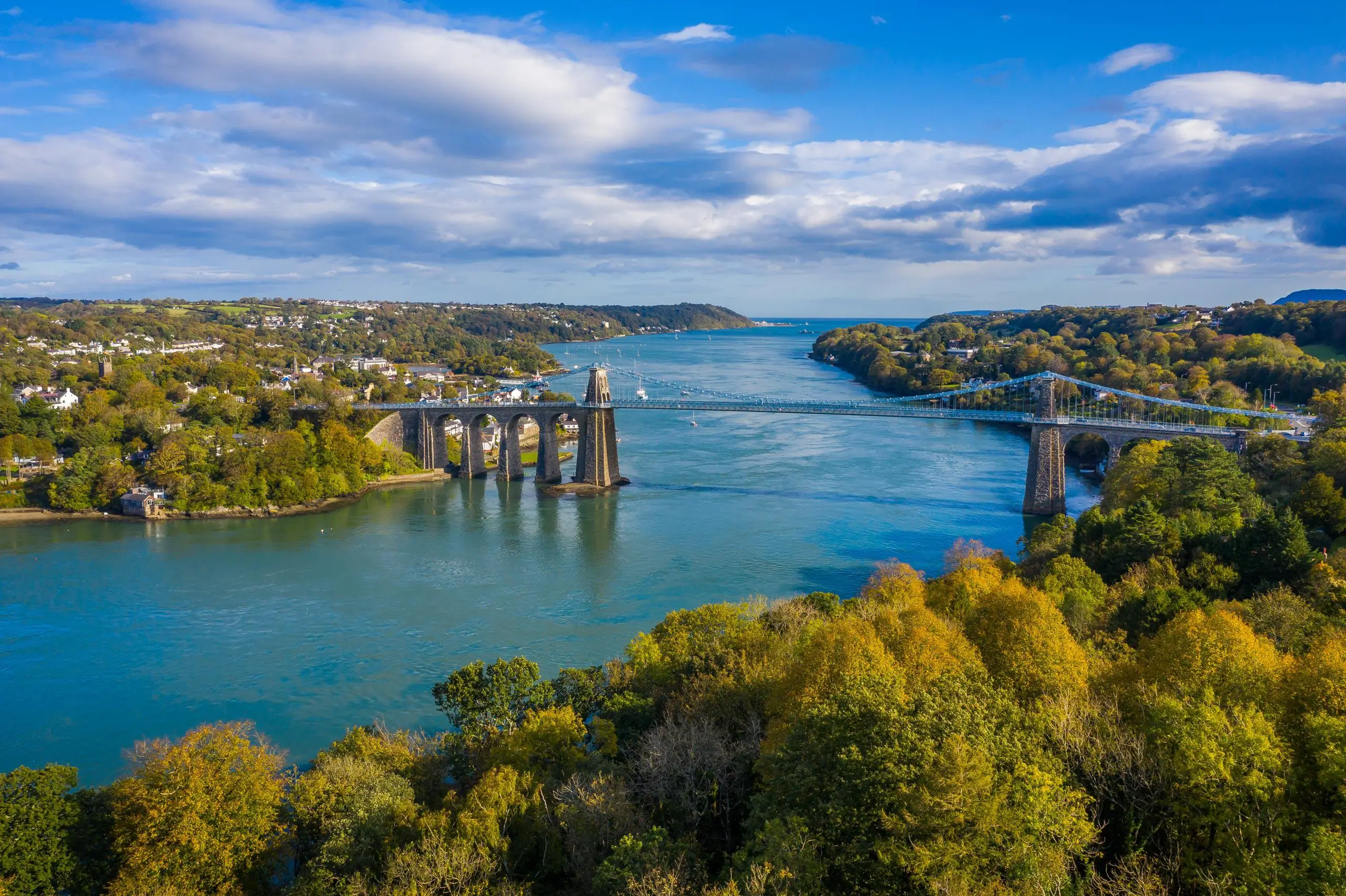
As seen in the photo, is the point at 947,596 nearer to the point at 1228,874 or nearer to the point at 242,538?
the point at 1228,874

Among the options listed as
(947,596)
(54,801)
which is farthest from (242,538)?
(947,596)

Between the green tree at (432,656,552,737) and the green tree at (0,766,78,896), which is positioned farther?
the green tree at (432,656,552,737)

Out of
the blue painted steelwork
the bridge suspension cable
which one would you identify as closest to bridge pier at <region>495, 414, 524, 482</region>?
the blue painted steelwork

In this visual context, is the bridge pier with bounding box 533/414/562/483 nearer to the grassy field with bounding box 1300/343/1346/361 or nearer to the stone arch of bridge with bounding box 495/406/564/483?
the stone arch of bridge with bounding box 495/406/564/483

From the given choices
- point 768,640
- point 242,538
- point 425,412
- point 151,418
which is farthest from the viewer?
point 425,412

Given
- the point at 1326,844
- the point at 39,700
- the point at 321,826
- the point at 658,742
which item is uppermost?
the point at 1326,844

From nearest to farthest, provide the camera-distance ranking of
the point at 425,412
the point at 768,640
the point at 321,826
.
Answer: the point at 321,826, the point at 768,640, the point at 425,412

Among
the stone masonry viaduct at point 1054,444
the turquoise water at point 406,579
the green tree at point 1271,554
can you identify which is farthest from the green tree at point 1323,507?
the stone masonry viaduct at point 1054,444
